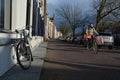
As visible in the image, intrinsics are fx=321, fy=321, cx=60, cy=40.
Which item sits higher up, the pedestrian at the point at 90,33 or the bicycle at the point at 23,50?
the pedestrian at the point at 90,33

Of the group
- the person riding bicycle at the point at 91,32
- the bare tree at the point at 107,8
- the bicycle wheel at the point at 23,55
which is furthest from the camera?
the bare tree at the point at 107,8

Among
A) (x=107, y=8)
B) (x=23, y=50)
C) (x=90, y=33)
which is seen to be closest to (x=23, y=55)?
(x=23, y=50)

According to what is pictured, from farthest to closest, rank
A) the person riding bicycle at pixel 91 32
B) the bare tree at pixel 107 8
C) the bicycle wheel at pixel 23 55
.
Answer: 1. the bare tree at pixel 107 8
2. the person riding bicycle at pixel 91 32
3. the bicycle wheel at pixel 23 55

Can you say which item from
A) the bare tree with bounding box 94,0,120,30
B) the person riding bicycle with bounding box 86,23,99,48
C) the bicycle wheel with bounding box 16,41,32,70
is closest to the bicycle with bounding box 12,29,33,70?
the bicycle wheel with bounding box 16,41,32,70

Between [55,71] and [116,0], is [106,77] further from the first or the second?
[116,0]

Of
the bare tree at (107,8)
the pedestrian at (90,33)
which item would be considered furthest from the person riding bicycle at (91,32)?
the bare tree at (107,8)

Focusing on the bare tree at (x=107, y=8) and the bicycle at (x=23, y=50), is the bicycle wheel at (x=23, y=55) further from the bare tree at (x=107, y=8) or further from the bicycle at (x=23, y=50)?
the bare tree at (x=107, y=8)

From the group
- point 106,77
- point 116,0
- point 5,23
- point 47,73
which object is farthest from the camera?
point 116,0

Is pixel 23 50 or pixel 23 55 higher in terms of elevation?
pixel 23 50

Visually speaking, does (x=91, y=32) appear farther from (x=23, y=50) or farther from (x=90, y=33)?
(x=23, y=50)

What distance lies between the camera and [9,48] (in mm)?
9289

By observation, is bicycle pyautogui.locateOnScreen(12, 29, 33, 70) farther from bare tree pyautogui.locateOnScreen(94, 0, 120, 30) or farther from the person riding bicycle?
bare tree pyautogui.locateOnScreen(94, 0, 120, 30)

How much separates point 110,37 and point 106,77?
2048cm

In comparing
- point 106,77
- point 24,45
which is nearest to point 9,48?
point 24,45
